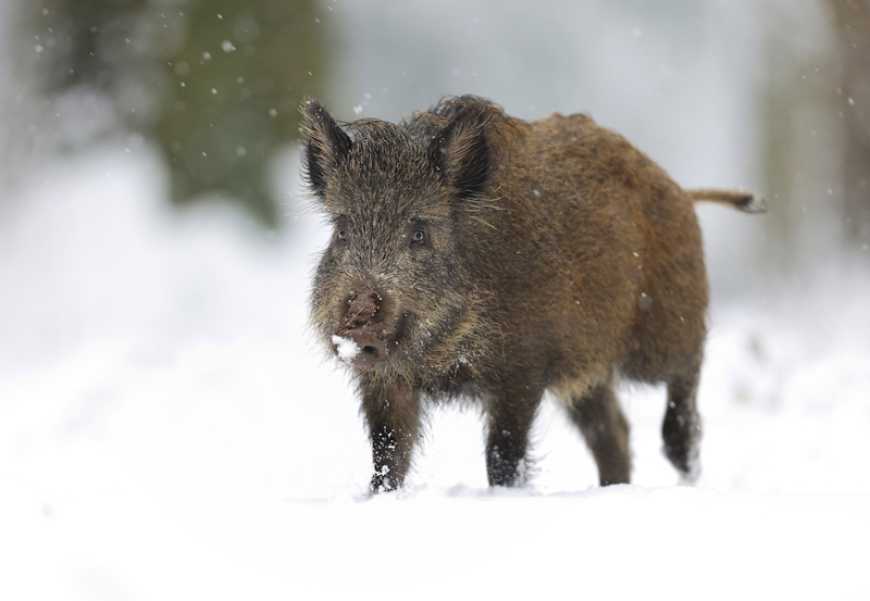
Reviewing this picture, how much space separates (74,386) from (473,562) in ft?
25.8

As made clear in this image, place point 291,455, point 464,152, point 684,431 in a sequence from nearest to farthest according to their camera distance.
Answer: point 464,152 → point 684,431 → point 291,455

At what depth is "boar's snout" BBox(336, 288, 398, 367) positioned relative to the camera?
4.42m

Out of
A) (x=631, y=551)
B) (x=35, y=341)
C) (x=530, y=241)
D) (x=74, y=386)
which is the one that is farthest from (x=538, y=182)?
(x=35, y=341)

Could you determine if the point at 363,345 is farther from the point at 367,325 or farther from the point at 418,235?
the point at 418,235

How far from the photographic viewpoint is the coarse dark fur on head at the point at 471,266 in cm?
477

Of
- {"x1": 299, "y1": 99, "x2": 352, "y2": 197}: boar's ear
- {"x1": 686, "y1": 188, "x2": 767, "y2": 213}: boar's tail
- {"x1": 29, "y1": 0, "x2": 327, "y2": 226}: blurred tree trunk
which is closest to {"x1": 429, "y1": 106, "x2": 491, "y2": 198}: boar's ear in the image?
{"x1": 299, "y1": 99, "x2": 352, "y2": 197}: boar's ear

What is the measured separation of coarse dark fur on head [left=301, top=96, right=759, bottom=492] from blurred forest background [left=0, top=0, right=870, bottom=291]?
5.04 feet

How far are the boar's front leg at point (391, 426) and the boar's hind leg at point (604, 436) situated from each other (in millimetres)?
1763

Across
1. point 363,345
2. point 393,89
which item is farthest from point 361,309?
point 393,89

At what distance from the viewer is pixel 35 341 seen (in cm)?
1298

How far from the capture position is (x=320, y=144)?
5117mm

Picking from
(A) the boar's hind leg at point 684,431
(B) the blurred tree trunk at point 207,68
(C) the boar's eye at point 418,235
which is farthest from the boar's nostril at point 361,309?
(B) the blurred tree trunk at point 207,68

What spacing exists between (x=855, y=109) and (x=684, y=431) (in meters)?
7.16

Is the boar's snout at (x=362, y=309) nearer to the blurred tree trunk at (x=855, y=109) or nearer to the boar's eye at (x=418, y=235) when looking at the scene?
the boar's eye at (x=418, y=235)
